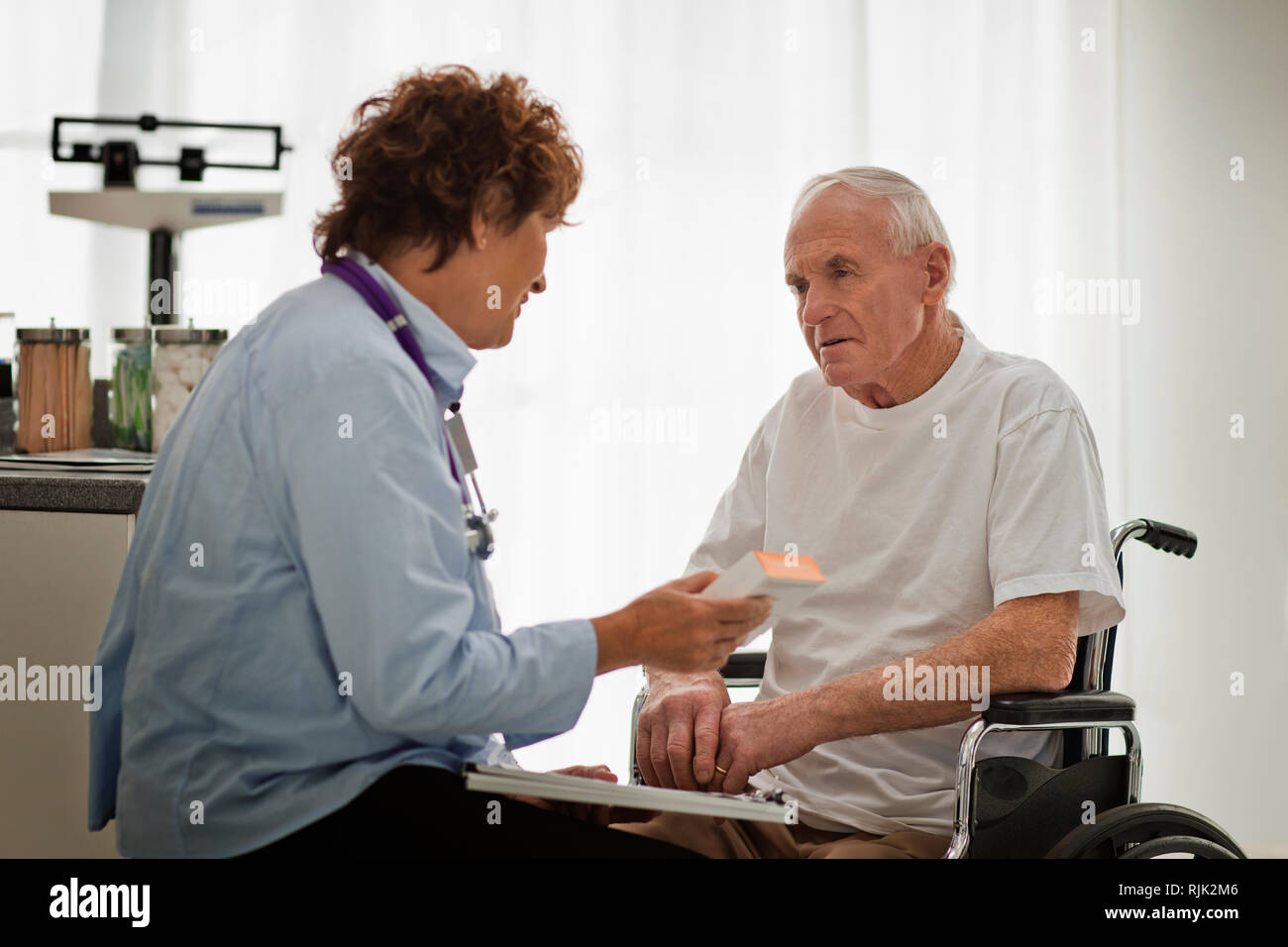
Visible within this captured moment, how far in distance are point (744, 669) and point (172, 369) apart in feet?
3.83

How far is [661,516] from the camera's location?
319 centimetres

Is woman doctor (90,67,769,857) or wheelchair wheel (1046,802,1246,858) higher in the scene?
woman doctor (90,67,769,857)

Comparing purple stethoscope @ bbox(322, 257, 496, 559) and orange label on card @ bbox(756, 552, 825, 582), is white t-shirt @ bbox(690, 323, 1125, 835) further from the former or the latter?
purple stethoscope @ bbox(322, 257, 496, 559)

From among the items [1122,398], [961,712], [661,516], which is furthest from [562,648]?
[1122,398]

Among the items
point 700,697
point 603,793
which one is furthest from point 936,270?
point 603,793

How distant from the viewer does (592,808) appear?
1.53 meters

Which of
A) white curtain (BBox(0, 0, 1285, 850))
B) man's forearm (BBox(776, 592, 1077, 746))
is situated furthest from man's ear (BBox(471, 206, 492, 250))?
white curtain (BBox(0, 0, 1285, 850))

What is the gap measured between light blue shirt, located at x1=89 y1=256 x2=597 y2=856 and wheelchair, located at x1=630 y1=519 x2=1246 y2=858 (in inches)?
23.0

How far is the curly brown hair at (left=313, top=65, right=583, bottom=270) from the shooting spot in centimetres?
121

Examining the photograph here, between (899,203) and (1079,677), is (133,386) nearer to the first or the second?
(899,203)

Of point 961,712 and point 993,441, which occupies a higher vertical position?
point 993,441

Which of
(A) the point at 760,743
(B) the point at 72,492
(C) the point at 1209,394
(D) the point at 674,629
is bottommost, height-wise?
(A) the point at 760,743
